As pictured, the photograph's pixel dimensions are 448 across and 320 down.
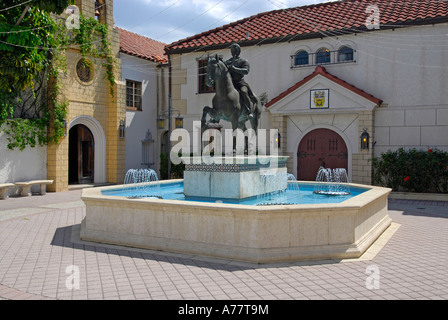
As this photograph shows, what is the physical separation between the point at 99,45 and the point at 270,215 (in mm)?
16930

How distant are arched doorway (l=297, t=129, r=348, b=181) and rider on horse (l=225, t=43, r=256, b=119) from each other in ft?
27.7

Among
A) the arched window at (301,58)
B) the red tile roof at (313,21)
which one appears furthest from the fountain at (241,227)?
the arched window at (301,58)

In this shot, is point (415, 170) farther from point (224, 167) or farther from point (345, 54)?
point (224, 167)

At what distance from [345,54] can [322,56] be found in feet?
3.39

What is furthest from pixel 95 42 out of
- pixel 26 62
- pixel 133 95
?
pixel 26 62

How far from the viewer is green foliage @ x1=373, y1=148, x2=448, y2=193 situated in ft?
51.3

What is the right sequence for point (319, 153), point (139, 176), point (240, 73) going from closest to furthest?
point (240, 73) < point (319, 153) < point (139, 176)

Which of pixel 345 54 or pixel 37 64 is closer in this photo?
pixel 37 64

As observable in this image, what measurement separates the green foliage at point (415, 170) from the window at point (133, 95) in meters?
13.7

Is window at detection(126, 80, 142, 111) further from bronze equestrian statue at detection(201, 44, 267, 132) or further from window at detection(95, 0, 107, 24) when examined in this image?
bronze equestrian statue at detection(201, 44, 267, 132)

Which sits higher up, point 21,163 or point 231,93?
point 231,93

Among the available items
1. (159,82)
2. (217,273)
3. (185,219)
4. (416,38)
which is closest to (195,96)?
(159,82)

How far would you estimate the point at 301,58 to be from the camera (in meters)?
19.3

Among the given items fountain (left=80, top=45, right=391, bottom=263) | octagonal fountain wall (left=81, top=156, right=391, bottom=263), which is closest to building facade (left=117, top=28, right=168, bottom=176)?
fountain (left=80, top=45, right=391, bottom=263)
